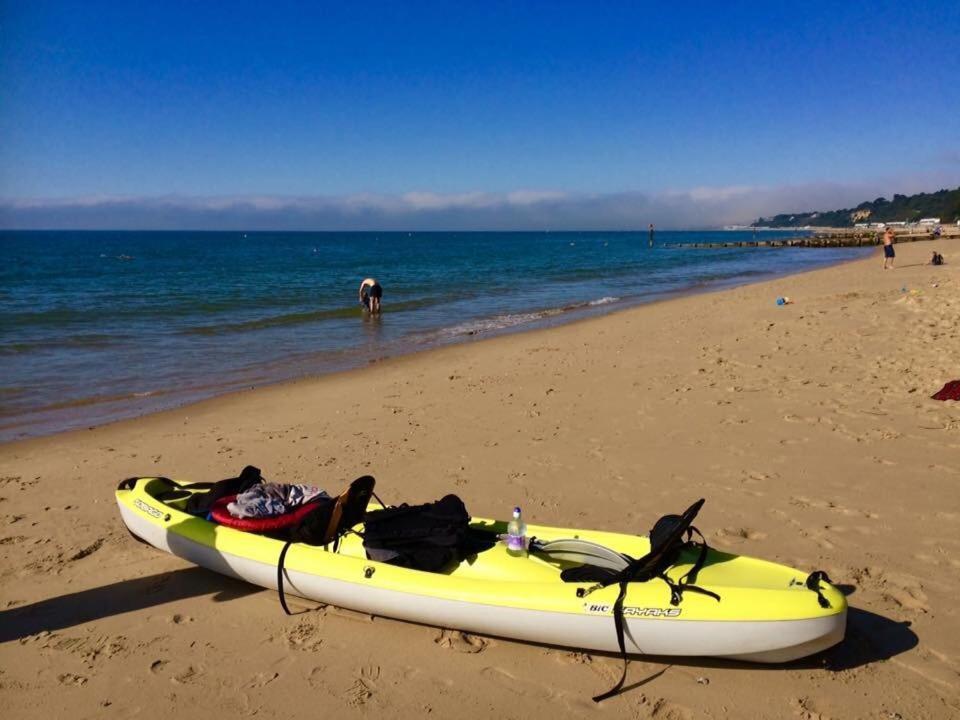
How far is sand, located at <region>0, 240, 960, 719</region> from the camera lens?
361cm

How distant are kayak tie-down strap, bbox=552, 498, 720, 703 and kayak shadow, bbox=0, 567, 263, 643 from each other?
2395mm

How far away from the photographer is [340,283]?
109 ft

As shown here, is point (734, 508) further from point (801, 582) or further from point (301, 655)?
Result: point (301, 655)

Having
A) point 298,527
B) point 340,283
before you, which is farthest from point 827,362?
point 340,283

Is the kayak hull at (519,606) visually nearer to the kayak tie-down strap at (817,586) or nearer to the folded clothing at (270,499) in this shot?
the kayak tie-down strap at (817,586)

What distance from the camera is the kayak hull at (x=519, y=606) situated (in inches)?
137

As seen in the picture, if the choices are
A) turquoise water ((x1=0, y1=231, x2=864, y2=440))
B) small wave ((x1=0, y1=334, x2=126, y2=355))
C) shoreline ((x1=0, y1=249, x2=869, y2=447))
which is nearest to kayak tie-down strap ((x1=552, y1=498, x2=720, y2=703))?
shoreline ((x1=0, y1=249, x2=869, y2=447))

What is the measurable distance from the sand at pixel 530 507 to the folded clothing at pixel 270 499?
0.55m

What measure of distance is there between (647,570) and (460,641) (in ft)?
4.01

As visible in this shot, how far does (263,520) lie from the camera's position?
4828 mm

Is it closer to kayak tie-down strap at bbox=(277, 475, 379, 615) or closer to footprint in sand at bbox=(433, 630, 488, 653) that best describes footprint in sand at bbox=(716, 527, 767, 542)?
footprint in sand at bbox=(433, 630, 488, 653)

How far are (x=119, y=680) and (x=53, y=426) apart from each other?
6.81 m

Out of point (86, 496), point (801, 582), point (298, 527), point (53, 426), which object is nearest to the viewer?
point (801, 582)

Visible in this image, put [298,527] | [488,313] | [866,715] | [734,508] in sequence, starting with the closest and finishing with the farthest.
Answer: [866,715]
[298,527]
[734,508]
[488,313]
